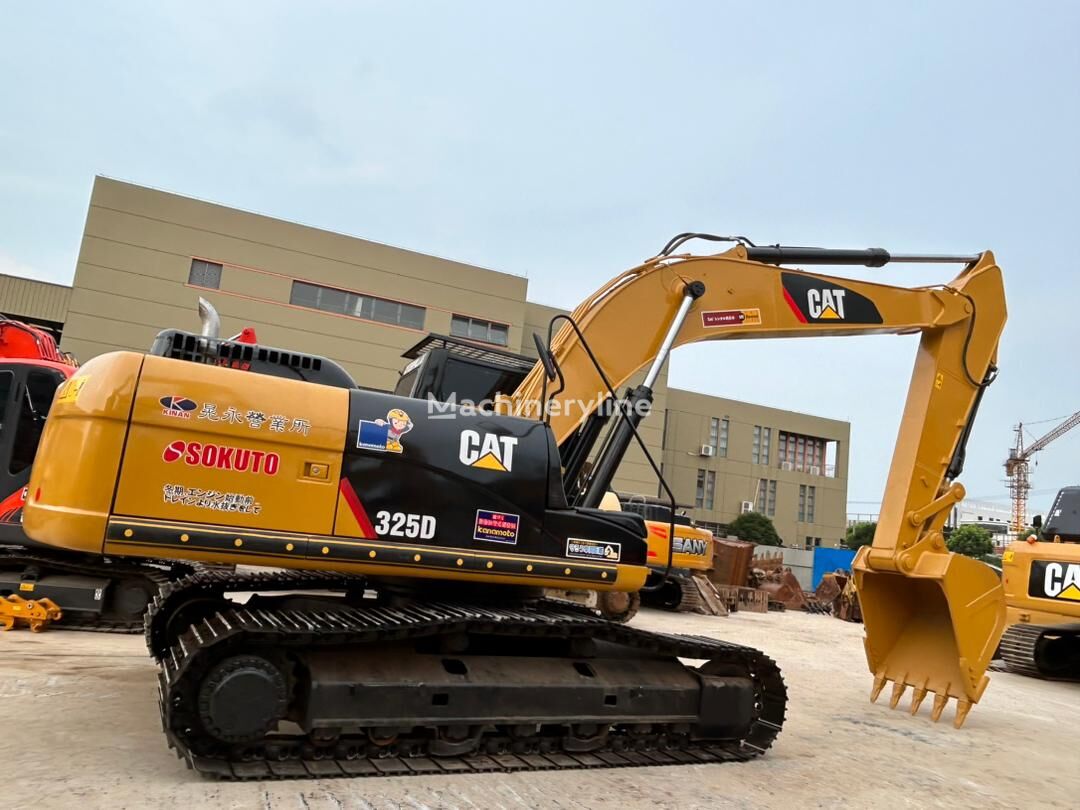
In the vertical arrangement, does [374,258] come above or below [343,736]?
above

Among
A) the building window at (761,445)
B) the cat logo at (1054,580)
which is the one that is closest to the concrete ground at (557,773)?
the cat logo at (1054,580)

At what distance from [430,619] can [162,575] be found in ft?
16.3

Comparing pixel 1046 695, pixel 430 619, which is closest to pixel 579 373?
pixel 430 619

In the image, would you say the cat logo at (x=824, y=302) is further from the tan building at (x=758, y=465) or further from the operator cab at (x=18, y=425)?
the tan building at (x=758, y=465)

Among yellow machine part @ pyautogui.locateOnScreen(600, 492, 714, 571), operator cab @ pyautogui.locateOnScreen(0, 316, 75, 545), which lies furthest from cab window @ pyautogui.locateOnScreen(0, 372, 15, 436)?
yellow machine part @ pyautogui.locateOnScreen(600, 492, 714, 571)

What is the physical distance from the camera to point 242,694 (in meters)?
4.02

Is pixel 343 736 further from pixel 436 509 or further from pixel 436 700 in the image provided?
pixel 436 509

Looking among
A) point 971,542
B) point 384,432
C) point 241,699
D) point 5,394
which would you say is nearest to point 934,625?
point 384,432

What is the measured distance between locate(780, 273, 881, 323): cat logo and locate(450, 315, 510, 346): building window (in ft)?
91.0

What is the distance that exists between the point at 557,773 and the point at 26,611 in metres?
5.90

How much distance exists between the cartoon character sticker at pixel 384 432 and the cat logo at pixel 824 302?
345 centimetres

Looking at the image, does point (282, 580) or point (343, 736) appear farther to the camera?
point (282, 580)

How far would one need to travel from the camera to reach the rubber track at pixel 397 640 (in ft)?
13.2

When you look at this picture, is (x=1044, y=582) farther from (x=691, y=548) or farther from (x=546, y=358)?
(x=546, y=358)
